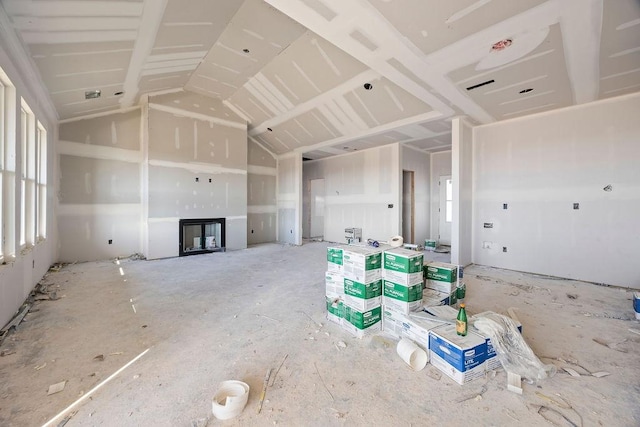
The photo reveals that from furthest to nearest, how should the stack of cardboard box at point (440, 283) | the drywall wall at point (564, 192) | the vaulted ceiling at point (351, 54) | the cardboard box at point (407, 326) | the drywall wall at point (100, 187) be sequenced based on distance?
the drywall wall at point (100, 187) < the drywall wall at point (564, 192) < the stack of cardboard box at point (440, 283) < the vaulted ceiling at point (351, 54) < the cardboard box at point (407, 326)

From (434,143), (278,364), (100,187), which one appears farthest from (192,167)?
(434,143)

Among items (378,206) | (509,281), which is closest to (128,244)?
(378,206)

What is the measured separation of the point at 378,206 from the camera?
7527 mm

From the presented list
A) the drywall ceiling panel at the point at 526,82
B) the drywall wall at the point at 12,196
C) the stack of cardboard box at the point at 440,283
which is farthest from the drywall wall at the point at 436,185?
the drywall wall at the point at 12,196

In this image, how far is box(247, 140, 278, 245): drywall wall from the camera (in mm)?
8430

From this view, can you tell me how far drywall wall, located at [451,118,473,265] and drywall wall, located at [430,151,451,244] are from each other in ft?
9.29

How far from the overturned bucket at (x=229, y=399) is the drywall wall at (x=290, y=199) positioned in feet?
21.5

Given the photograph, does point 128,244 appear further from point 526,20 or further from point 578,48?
point 578,48

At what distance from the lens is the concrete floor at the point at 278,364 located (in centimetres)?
156

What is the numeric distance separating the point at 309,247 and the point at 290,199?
1.83 metres

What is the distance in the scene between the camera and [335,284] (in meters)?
2.74

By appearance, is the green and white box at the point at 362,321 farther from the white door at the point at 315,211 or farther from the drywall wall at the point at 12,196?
the white door at the point at 315,211

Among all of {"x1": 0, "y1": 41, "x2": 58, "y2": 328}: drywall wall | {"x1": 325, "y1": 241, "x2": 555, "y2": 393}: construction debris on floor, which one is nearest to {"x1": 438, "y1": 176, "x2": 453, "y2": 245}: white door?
{"x1": 325, "y1": 241, "x2": 555, "y2": 393}: construction debris on floor

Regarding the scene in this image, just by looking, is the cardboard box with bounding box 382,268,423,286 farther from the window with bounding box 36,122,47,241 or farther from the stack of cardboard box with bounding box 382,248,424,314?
the window with bounding box 36,122,47,241
